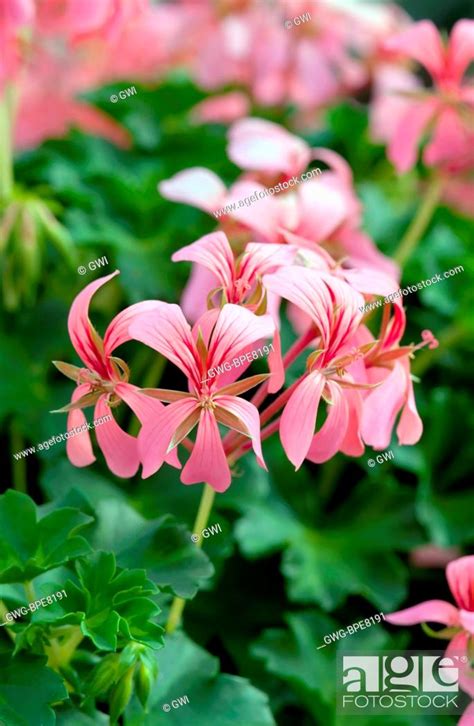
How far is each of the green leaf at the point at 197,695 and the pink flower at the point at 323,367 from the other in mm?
144

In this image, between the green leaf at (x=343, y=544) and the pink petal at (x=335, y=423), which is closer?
the pink petal at (x=335, y=423)

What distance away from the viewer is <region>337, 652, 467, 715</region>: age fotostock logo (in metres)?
0.50

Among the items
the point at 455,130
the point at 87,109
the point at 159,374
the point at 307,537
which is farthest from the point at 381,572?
the point at 87,109

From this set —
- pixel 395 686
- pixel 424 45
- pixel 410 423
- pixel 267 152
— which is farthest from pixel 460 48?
pixel 395 686

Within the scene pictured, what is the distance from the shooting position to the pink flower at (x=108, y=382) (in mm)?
395

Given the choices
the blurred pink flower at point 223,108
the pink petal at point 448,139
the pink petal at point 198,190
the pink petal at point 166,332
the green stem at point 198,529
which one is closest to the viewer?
the pink petal at point 166,332

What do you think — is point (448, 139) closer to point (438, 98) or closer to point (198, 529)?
point (438, 98)

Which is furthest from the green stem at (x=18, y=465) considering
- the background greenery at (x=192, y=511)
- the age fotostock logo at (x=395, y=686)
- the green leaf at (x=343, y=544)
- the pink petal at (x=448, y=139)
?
the pink petal at (x=448, y=139)

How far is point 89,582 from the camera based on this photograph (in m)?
0.42

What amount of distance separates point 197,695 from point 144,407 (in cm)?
18

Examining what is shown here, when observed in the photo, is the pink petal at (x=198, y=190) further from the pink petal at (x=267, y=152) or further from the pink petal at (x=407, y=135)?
the pink petal at (x=407, y=135)

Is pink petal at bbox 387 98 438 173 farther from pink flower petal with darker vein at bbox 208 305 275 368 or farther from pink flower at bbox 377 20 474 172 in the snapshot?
pink flower petal with darker vein at bbox 208 305 275 368

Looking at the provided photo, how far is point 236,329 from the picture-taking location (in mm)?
382

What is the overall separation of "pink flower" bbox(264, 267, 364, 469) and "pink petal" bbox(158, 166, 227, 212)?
199mm
